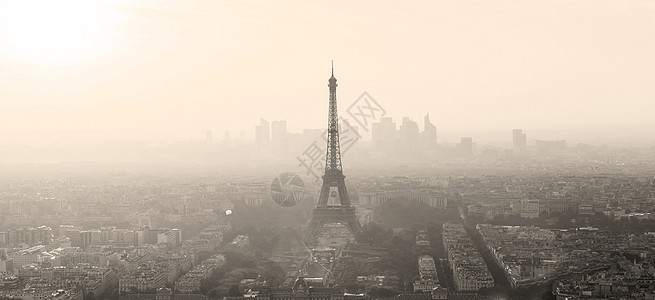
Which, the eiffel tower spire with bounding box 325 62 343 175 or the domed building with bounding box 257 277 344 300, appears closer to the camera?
the domed building with bounding box 257 277 344 300

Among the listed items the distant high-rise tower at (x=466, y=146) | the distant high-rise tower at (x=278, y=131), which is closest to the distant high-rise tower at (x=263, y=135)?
the distant high-rise tower at (x=278, y=131)

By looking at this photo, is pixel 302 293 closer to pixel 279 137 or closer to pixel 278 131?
pixel 279 137

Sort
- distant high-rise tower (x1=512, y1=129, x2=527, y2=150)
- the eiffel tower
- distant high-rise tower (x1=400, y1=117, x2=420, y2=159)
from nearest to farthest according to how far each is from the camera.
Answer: the eiffel tower < distant high-rise tower (x1=400, y1=117, x2=420, y2=159) < distant high-rise tower (x1=512, y1=129, x2=527, y2=150)

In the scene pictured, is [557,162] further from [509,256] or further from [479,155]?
[509,256]

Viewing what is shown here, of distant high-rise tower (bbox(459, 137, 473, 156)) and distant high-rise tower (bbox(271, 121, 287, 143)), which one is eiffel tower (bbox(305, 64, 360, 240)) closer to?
distant high-rise tower (bbox(271, 121, 287, 143))

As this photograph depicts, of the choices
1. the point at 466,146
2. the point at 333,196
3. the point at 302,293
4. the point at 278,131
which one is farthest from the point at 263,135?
the point at 302,293

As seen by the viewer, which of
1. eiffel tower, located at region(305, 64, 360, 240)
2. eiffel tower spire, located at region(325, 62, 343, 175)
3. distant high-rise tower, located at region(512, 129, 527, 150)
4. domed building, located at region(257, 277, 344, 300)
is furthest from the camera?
distant high-rise tower, located at region(512, 129, 527, 150)

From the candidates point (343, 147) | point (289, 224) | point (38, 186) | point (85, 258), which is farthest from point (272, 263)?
point (343, 147)

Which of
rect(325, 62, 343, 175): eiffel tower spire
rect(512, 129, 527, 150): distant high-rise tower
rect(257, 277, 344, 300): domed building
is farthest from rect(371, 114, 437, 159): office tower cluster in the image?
rect(257, 277, 344, 300): domed building
